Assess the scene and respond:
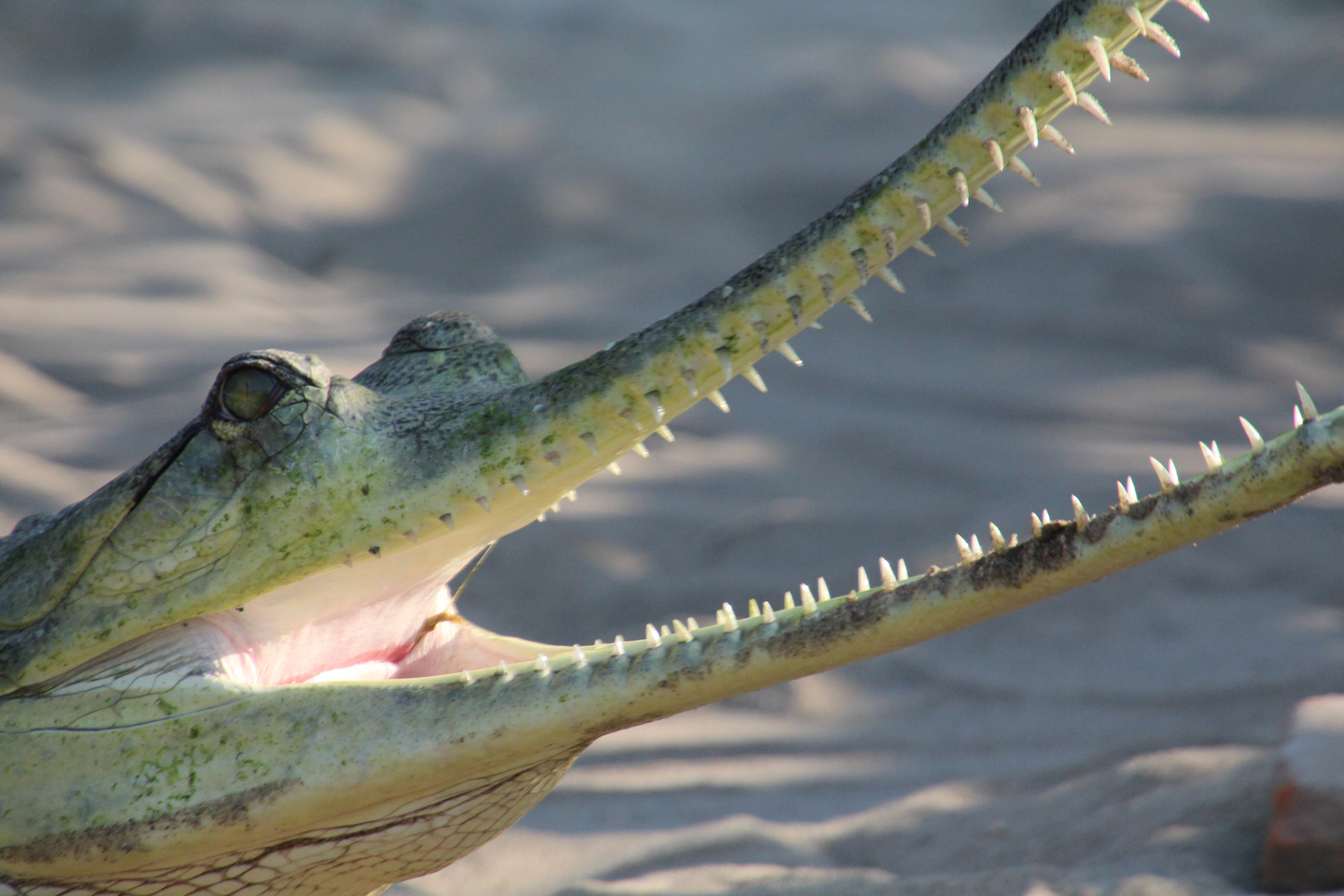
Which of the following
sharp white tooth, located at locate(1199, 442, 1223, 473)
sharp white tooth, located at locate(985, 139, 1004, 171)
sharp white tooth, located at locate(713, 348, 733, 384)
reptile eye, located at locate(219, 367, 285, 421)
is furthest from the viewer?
reptile eye, located at locate(219, 367, 285, 421)

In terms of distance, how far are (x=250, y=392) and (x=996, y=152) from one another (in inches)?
52.0

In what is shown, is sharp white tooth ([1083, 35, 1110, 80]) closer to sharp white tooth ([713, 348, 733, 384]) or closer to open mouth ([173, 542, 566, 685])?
sharp white tooth ([713, 348, 733, 384])

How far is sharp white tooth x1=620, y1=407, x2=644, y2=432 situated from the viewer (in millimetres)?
1825

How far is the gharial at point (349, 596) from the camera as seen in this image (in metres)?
1.65

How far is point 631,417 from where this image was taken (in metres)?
1.83

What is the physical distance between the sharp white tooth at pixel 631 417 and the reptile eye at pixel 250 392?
637mm

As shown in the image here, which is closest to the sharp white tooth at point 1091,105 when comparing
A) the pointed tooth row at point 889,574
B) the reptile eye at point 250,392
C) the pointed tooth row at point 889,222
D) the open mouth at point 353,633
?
the pointed tooth row at point 889,222

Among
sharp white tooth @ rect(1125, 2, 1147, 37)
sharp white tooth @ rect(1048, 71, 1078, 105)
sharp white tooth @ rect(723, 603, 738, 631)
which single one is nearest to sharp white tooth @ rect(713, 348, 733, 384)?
sharp white tooth @ rect(723, 603, 738, 631)

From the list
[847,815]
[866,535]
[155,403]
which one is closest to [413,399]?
[847,815]

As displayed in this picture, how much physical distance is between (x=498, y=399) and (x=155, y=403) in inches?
140

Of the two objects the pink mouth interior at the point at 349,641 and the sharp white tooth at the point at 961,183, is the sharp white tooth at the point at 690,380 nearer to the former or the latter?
the sharp white tooth at the point at 961,183

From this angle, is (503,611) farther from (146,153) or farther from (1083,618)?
(146,153)

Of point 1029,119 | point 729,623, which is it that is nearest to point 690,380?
point 729,623

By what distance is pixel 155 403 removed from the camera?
16.1 ft
